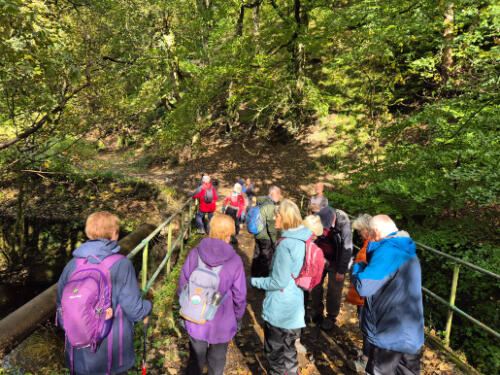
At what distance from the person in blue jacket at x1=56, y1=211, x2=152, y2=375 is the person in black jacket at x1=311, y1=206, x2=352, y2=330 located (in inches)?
94.7

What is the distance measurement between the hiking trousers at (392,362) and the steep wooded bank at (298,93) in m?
3.46

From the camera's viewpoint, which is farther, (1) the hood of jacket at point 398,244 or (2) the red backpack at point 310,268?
(2) the red backpack at point 310,268

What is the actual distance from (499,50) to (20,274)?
13.9 meters

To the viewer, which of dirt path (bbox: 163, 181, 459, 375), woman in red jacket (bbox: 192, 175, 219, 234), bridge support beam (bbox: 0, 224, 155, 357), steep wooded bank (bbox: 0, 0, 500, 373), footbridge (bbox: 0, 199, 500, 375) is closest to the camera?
bridge support beam (bbox: 0, 224, 155, 357)

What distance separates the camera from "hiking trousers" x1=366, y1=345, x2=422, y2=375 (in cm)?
235

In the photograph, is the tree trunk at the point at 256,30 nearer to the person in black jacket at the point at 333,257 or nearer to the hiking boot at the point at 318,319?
the person in black jacket at the point at 333,257

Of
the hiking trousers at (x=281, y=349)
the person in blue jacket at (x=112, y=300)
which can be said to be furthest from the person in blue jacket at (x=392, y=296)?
the person in blue jacket at (x=112, y=300)

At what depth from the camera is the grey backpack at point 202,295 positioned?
7.43 feet

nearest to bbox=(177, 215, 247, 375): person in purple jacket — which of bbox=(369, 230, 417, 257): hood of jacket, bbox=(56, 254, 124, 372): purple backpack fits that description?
bbox=(56, 254, 124, 372): purple backpack

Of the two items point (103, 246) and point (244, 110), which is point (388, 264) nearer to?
point (103, 246)

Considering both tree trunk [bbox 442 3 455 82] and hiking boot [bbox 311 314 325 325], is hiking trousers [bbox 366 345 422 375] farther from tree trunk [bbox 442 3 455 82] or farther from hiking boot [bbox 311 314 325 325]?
tree trunk [bbox 442 3 455 82]

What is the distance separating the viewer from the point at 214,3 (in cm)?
1539

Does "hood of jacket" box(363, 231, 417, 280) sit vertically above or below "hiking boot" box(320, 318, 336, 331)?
above

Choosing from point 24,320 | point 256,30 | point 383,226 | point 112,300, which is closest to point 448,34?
point 256,30
